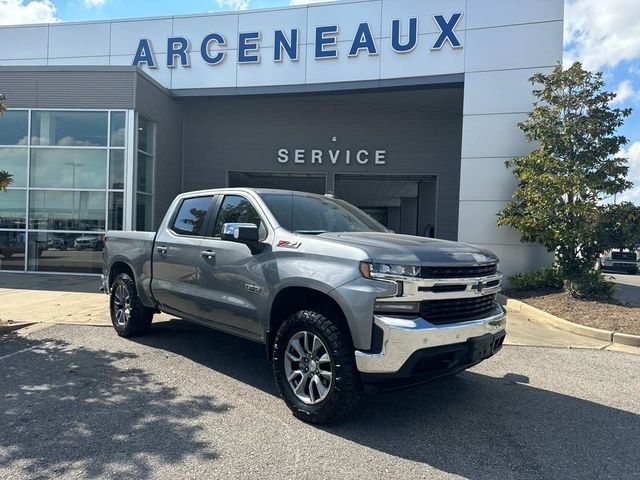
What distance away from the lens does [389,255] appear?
3.67m

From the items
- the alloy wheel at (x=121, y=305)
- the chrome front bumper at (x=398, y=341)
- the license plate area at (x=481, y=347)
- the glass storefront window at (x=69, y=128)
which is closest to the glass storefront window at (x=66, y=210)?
the glass storefront window at (x=69, y=128)

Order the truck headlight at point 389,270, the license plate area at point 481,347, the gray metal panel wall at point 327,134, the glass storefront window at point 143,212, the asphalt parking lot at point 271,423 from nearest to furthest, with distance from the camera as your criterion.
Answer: the asphalt parking lot at point 271,423
the truck headlight at point 389,270
the license plate area at point 481,347
the glass storefront window at point 143,212
the gray metal panel wall at point 327,134

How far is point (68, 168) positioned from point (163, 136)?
289 centimetres

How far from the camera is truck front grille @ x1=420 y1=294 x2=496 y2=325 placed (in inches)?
146

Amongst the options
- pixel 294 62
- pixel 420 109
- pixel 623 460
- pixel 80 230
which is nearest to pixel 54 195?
pixel 80 230

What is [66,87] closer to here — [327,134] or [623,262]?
[327,134]

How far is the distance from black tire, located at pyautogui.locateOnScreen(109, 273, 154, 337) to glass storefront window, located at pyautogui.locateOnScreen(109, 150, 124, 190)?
23.8ft

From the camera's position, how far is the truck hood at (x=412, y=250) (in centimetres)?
366

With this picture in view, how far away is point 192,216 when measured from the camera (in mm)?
5562

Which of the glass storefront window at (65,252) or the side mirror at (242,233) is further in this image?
the glass storefront window at (65,252)

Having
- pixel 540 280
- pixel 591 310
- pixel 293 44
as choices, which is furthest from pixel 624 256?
pixel 293 44

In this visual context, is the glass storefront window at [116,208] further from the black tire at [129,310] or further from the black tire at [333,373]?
the black tire at [333,373]

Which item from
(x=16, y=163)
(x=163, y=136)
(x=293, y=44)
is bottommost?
(x=16, y=163)

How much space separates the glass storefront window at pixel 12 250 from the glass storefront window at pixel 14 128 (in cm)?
254
